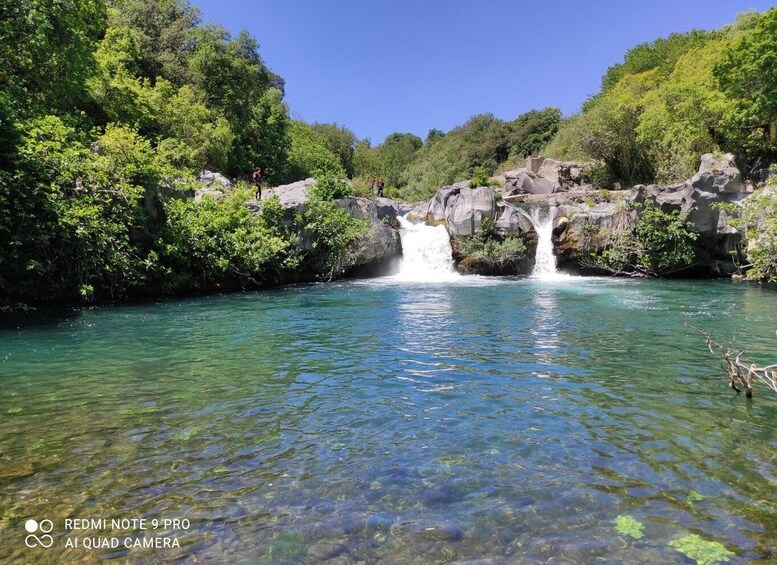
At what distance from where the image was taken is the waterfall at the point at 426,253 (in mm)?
27766

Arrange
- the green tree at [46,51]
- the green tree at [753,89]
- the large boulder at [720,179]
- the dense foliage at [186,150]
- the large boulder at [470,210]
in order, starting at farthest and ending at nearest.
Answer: the large boulder at [470,210] < the green tree at [753,89] < the large boulder at [720,179] < the green tree at [46,51] < the dense foliage at [186,150]

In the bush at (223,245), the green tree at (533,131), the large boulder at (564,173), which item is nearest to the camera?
the bush at (223,245)

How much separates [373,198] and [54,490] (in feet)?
85.2

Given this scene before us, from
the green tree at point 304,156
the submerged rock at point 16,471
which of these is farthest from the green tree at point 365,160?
the submerged rock at point 16,471

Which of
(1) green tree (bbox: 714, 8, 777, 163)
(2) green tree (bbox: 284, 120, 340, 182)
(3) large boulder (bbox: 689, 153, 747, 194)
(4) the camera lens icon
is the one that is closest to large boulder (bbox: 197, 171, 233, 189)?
(2) green tree (bbox: 284, 120, 340, 182)

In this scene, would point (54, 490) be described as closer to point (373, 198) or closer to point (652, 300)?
point (652, 300)

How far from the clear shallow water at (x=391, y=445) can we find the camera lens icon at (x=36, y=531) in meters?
0.05

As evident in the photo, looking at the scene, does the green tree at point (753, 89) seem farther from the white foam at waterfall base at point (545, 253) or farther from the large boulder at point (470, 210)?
the large boulder at point (470, 210)

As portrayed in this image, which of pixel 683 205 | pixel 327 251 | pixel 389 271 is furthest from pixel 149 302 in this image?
pixel 683 205

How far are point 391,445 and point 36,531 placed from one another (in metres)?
3.13

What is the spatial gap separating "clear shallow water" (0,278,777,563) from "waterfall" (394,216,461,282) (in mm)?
16427

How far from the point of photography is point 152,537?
382 centimetres

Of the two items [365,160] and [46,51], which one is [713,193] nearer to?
[46,51]

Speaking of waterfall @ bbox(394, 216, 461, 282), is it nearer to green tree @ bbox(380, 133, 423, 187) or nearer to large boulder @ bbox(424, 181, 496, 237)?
large boulder @ bbox(424, 181, 496, 237)
